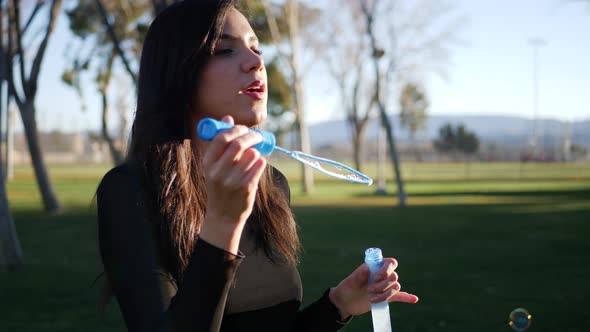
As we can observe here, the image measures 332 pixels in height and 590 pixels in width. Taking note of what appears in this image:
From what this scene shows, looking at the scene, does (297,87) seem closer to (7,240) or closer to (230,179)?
A: (7,240)

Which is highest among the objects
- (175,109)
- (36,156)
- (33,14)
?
(33,14)

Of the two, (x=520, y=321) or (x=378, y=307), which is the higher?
(x=378, y=307)

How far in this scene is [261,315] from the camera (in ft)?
5.75

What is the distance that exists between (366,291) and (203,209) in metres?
0.55

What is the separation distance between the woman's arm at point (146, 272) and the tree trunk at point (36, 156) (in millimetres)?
15005

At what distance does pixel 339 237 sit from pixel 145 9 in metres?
15.9

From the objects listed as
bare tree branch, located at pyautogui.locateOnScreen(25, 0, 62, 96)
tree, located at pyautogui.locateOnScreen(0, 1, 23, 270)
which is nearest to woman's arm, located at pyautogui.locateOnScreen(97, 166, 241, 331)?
tree, located at pyautogui.locateOnScreen(0, 1, 23, 270)

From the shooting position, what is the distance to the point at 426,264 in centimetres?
880

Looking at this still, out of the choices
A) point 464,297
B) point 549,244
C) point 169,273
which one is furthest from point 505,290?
point 169,273

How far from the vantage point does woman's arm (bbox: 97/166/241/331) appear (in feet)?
4.12

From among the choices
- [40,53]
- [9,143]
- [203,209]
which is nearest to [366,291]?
[203,209]

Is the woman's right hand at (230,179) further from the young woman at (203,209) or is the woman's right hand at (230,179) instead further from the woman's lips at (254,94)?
the woman's lips at (254,94)

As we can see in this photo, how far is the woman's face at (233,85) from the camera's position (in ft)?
5.31

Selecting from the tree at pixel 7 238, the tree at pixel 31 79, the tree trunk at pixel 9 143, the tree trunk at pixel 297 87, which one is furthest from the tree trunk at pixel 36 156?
the tree trunk at pixel 9 143
